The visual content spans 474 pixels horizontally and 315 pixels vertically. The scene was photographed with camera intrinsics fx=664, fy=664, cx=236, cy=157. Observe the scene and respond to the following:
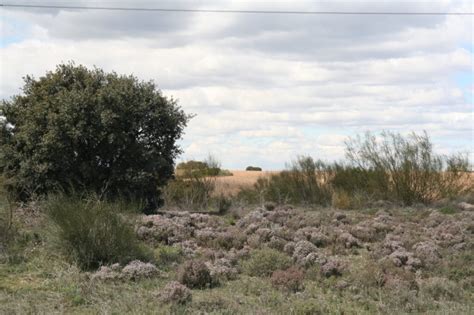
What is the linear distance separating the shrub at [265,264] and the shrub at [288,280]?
92 cm

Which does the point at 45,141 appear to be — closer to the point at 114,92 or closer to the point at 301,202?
the point at 114,92

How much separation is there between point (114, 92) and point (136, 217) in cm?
895

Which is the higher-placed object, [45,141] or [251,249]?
[45,141]

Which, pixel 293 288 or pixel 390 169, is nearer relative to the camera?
pixel 293 288

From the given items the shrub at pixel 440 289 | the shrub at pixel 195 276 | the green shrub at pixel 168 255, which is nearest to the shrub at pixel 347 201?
the green shrub at pixel 168 255

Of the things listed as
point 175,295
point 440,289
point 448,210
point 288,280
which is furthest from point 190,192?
point 175,295

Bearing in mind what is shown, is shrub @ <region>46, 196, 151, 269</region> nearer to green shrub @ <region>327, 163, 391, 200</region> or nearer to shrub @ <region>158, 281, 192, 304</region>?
shrub @ <region>158, 281, 192, 304</region>

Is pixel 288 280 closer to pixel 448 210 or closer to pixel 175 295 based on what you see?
pixel 175 295

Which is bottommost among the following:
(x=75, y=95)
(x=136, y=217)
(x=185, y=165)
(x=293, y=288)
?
(x=293, y=288)

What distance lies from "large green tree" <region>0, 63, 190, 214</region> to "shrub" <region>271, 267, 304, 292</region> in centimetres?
1064

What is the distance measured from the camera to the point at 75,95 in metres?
21.7

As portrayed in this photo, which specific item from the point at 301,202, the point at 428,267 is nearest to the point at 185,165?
the point at 301,202

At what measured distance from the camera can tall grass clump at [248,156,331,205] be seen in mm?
30125

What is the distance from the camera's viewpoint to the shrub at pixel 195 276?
11297 mm
